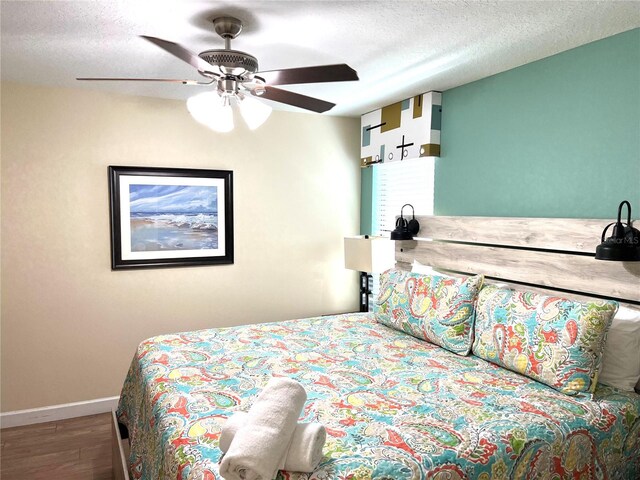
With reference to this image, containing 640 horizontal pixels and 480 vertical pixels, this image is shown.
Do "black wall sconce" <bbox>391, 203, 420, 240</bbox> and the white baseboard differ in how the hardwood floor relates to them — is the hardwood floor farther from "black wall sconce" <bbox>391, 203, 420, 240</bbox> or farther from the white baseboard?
"black wall sconce" <bbox>391, 203, 420, 240</bbox>

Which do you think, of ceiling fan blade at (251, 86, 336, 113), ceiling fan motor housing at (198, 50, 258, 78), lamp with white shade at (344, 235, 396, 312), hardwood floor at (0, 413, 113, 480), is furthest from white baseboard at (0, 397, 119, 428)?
ceiling fan motor housing at (198, 50, 258, 78)

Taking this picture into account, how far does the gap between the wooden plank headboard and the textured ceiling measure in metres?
0.95

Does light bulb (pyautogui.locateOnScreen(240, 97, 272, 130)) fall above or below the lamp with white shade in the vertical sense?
above

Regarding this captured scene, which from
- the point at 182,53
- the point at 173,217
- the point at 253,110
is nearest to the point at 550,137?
the point at 253,110

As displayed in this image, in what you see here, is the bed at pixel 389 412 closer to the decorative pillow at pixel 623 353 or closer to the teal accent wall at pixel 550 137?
the decorative pillow at pixel 623 353

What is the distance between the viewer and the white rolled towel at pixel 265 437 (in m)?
1.41

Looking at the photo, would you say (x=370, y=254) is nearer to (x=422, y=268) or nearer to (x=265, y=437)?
(x=422, y=268)

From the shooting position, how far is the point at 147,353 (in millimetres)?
2631

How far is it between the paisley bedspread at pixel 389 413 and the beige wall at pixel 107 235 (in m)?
1.06

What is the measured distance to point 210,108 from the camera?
2.29 m

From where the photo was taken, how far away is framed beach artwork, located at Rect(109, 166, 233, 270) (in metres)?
3.59

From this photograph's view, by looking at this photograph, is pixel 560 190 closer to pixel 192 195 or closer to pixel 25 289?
pixel 192 195

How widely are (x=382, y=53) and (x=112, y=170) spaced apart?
7.03ft

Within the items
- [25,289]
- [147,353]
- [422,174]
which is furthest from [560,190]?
[25,289]
